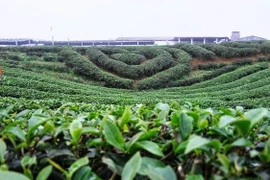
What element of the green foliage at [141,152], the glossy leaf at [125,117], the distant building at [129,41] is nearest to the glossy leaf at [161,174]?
the green foliage at [141,152]

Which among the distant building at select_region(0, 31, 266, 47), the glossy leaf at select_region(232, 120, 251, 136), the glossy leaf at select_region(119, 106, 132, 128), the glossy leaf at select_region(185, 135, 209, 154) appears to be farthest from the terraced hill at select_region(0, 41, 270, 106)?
the distant building at select_region(0, 31, 266, 47)

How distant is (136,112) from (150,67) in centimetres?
1554

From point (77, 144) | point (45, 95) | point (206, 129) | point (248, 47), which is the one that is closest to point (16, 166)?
point (77, 144)

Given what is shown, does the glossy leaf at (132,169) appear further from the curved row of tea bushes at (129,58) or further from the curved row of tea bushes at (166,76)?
the curved row of tea bushes at (129,58)

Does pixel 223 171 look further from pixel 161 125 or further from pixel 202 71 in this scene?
pixel 202 71

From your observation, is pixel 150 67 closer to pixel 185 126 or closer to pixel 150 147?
pixel 185 126

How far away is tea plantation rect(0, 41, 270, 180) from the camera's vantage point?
3.25 feet

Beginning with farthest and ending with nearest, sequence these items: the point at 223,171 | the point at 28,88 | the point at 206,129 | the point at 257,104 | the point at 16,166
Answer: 1. the point at 28,88
2. the point at 257,104
3. the point at 206,129
4. the point at 16,166
5. the point at 223,171

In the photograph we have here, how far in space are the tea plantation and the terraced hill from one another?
53 millimetres

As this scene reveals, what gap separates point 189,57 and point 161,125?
1745cm

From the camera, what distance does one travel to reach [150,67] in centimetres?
1731

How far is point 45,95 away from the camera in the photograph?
10867mm

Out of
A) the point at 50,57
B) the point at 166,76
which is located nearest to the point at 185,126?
the point at 166,76

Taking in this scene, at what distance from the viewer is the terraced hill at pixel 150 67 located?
49.6ft
